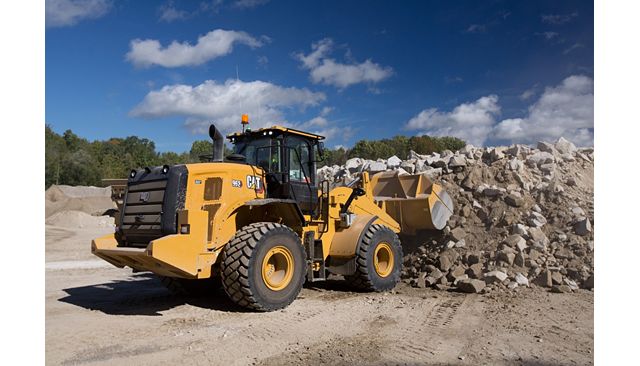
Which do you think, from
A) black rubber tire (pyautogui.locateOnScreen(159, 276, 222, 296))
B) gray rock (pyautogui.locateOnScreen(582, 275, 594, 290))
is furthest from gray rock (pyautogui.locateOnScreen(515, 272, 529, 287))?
black rubber tire (pyautogui.locateOnScreen(159, 276, 222, 296))

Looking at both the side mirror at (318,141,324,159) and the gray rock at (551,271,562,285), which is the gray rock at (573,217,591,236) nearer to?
the gray rock at (551,271,562,285)

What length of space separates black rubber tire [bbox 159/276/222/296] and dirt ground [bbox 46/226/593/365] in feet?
0.65

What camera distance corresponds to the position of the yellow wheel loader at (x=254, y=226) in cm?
606

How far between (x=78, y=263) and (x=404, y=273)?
888 centimetres

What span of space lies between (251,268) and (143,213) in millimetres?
1738

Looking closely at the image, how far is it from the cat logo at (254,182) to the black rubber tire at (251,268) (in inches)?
29.5

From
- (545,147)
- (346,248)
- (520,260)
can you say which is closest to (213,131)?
(346,248)

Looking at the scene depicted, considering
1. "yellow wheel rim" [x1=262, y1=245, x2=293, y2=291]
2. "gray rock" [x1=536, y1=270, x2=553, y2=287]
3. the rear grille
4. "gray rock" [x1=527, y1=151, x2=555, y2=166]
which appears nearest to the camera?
the rear grille

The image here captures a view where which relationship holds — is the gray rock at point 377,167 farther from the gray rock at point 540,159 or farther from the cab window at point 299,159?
the cab window at point 299,159

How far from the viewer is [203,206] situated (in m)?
6.46

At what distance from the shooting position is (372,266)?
26.6ft

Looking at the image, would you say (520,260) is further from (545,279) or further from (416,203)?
(416,203)

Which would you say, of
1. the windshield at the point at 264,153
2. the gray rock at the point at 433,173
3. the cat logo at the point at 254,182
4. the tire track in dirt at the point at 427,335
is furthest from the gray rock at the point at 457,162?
the cat logo at the point at 254,182

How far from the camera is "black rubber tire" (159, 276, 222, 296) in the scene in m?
7.70
